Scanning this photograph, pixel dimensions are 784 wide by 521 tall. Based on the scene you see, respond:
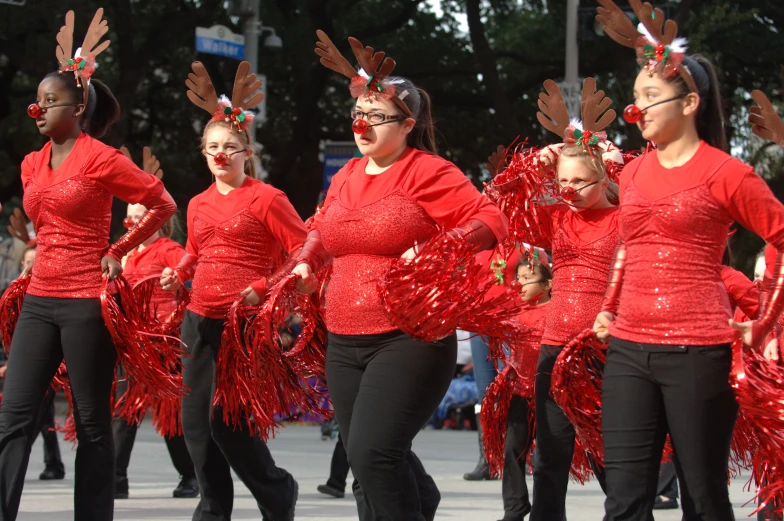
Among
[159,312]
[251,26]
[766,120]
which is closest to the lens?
[766,120]

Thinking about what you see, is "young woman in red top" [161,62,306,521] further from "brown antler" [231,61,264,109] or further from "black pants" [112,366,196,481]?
"black pants" [112,366,196,481]

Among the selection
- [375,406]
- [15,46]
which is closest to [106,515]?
[375,406]

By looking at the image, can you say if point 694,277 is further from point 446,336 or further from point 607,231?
point 607,231

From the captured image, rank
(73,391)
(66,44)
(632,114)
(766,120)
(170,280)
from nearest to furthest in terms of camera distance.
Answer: (632,114), (766,120), (73,391), (66,44), (170,280)

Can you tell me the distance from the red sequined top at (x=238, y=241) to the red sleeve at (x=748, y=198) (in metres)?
2.24

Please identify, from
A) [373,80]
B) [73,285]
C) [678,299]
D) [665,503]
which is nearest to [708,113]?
[678,299]

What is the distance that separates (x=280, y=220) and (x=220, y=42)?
740 cm

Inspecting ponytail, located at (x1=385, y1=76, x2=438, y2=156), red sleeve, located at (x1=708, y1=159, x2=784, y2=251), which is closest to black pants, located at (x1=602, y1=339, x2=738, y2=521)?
red sleeve, located at (x1=708, y1=159, x2=784, y2=251)

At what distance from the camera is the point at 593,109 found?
18.4ft

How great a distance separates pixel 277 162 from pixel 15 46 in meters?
4.90

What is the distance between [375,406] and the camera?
13.8ft

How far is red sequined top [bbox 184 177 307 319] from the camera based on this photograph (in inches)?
226

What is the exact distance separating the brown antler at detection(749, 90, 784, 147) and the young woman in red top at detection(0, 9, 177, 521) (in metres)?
2.31

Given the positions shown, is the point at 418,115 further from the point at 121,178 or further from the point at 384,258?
the point at 121,178
